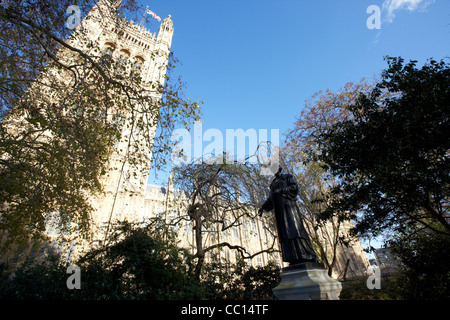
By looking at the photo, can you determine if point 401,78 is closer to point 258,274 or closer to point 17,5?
point 258,274

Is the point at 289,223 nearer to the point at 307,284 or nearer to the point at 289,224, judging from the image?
the point at 289,224

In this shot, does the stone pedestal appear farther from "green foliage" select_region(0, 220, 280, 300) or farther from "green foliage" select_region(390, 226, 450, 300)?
"green foliage" select_region(390, 226, 450, 300)

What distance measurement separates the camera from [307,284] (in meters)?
3.79

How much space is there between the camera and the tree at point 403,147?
6.04 meters

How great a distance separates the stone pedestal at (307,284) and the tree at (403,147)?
407 cm

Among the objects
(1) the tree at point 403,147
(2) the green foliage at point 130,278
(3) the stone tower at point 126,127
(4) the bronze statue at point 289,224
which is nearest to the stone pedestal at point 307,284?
(4) the bronze statue at point 289,224

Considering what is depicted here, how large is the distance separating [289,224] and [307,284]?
1.29m

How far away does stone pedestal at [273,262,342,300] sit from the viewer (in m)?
3.68

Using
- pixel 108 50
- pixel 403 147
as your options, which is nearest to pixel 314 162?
pixel 403 147

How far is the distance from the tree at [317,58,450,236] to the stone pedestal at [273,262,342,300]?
13.4 feet

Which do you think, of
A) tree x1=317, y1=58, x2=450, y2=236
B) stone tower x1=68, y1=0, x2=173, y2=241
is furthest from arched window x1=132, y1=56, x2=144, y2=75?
tree x1=317, y1=58, x2=450, y2=236

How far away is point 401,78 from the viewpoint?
7.09 m
